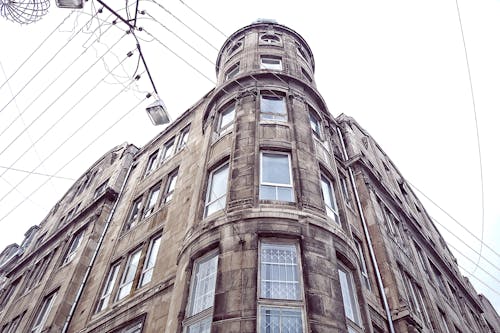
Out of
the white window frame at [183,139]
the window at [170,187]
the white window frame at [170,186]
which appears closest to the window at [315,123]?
the white window frame at [170,186]

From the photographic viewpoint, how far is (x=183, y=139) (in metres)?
23.8

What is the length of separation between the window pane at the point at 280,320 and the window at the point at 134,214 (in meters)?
12.9

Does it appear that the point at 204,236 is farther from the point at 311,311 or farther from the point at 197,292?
the point at 311,311

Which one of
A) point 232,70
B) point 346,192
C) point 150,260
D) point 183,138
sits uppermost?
point 232,70

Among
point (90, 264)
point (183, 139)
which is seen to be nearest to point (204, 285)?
point (90, 264)

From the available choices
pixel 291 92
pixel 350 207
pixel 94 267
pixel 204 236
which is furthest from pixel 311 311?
pixel 94 267

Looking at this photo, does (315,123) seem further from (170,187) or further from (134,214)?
(134,214)

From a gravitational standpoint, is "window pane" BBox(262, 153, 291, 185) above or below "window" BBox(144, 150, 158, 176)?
below

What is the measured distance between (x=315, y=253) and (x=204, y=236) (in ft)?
11.5

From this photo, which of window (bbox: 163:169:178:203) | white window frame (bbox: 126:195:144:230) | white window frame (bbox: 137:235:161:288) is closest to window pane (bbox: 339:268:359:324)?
white window frame (bbox: 137:235:161:288)

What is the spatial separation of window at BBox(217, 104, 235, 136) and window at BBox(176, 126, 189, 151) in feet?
20.6

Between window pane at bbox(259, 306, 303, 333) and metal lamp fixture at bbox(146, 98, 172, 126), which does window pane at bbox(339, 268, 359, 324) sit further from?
metal lamp fixture at bbox(146, 98, 172, 126)

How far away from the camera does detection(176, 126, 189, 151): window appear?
23.1 metres

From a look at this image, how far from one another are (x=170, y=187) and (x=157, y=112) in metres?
9.37
